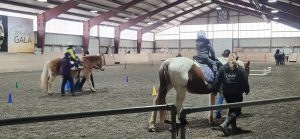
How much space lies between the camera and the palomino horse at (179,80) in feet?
22.5

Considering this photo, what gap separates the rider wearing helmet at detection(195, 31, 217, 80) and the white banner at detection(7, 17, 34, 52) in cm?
2343

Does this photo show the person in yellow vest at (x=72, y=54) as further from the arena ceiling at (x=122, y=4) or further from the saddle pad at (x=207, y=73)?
the arena ceiling at (x=122, y=4)

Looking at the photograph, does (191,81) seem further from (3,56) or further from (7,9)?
(7,9)

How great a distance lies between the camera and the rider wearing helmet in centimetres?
754

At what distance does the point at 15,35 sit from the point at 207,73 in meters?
24.7

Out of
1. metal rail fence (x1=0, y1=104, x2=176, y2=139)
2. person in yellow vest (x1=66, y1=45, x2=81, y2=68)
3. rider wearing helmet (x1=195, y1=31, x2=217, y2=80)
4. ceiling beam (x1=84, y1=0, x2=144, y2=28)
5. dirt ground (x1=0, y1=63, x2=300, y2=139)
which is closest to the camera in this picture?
metal rail fence (x1=0, y1=104, x2=176, y2=139)

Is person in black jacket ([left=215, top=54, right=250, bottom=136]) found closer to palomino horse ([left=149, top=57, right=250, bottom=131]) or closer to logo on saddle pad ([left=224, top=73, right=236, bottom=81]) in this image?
logo on saddle pad ([left=224, top=73, right=236, bottom=81])

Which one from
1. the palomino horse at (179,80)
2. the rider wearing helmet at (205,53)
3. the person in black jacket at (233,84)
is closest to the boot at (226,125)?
the person in black jacket at (233,84)

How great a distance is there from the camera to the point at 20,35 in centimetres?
2877

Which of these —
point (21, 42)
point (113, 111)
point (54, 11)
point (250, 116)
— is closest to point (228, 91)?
point (250, 116)

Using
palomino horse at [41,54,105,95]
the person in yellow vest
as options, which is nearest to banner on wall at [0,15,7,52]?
palomino horse at [41,54,105,95]

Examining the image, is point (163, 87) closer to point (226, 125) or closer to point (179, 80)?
point (179, 80)

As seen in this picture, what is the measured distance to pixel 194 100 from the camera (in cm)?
1152

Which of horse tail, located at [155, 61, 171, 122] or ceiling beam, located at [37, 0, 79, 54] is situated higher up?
ceiling beam, located at [37, 0, 79, 54]
